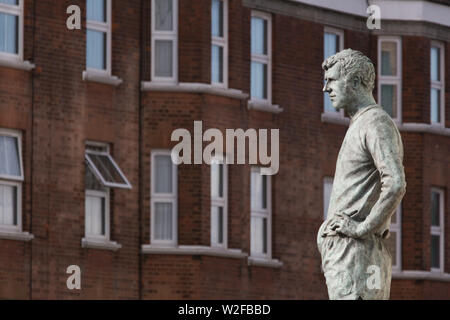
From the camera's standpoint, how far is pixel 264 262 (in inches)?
1624

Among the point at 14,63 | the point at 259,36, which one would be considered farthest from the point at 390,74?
the point at 14,63

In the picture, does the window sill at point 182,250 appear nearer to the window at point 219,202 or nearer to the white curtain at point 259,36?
the window at point 219,202

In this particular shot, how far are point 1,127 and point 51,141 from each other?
3.98 feet

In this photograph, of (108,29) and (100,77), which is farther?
(108,29)

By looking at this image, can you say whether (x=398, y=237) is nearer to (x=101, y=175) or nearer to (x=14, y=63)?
(x=101, y=175)

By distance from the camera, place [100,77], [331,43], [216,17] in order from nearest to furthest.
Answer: [100,77], [216,17], [331,43]

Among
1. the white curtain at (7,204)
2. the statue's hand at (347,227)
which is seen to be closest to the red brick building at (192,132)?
the white curtain at (7,204)

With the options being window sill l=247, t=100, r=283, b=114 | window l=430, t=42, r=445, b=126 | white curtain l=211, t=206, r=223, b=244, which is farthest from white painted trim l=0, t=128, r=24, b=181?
window l=430, t=42, r=445, b=126

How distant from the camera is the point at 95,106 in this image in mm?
38000

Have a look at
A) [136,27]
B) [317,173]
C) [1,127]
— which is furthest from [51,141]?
[317,173]

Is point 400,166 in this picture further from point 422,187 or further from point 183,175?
point 422,187

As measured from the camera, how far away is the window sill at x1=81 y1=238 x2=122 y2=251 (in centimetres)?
3731

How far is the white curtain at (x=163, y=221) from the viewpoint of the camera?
128 feet

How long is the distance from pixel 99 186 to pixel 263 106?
5206mm
